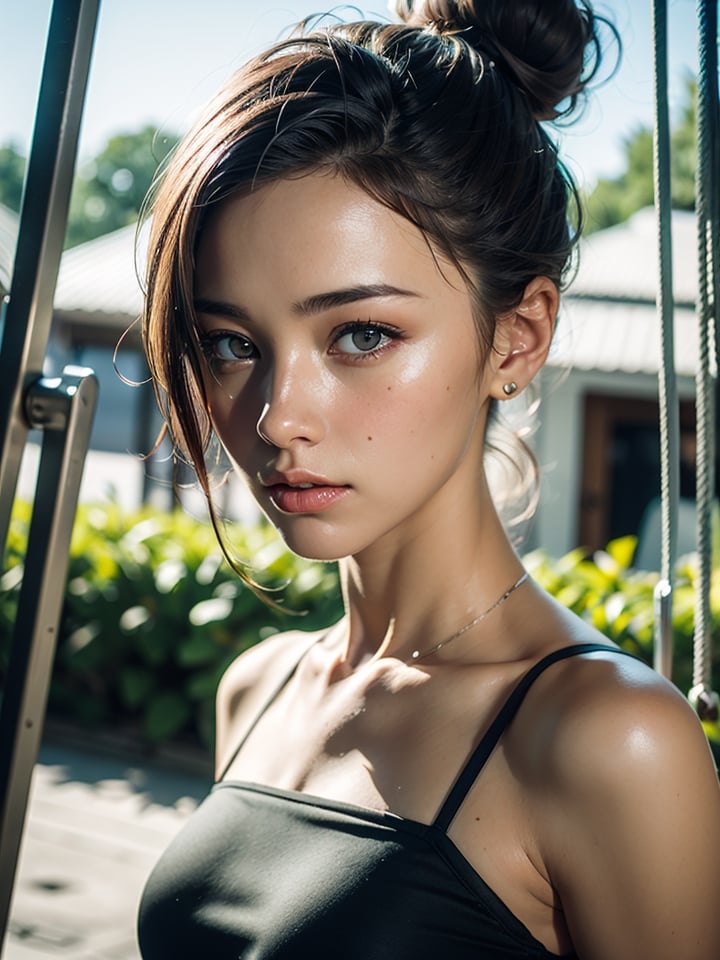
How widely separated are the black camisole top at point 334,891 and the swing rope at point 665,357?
0.65 feet

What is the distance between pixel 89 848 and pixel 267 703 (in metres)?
A: 2.17

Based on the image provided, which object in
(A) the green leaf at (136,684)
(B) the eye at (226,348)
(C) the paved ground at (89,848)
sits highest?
(B) the eye at (226,348)

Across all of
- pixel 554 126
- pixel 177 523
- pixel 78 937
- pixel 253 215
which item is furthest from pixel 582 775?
pixel 177 523

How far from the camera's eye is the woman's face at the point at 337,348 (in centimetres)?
121

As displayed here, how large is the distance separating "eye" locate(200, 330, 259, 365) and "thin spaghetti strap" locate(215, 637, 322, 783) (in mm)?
591

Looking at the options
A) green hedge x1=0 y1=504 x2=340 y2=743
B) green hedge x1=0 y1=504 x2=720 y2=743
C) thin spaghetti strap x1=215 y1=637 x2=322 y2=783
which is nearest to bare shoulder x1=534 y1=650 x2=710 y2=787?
thin spaghetti strap x1=215 y1=637 x2=322 y2=783

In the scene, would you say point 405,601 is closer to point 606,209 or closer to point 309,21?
point 309,21

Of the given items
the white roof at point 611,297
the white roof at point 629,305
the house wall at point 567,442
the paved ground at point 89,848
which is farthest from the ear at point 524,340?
the house wall at point 567,442

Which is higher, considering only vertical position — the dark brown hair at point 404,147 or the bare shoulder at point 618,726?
the dark brown hair at point 404,147

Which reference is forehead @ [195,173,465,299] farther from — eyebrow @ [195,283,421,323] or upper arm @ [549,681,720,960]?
upper arm @ [549,681,720,960]

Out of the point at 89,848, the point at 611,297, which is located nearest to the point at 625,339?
the point at 611,297

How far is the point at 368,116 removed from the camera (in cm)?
126

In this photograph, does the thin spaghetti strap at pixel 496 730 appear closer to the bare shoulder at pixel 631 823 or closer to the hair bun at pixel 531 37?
the bare shoulder at pixel 631 823

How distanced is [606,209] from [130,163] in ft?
53.2
